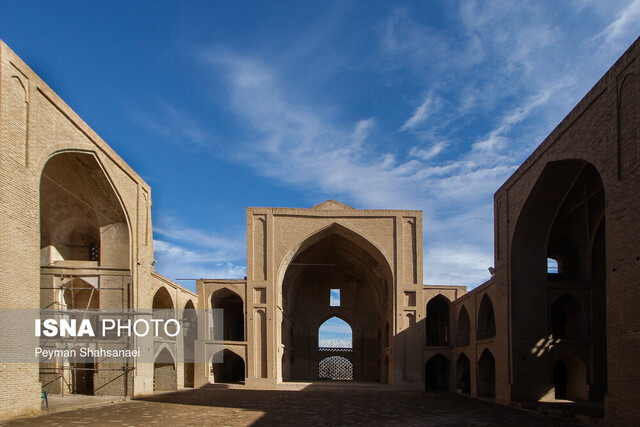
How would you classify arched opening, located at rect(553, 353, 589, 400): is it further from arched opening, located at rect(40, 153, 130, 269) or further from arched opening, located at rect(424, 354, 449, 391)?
arched opening, located at rect(40, 153, 130, 269)

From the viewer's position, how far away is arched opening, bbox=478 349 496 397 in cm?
1898

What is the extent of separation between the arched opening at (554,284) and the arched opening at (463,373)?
22.7 feet

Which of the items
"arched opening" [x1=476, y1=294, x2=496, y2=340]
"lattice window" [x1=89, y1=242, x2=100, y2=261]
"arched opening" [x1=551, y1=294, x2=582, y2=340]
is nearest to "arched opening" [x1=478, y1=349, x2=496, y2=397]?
"arched opening" [x1=476, y1=294, x2=496, y2=340]

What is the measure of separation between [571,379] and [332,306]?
52.8 ft

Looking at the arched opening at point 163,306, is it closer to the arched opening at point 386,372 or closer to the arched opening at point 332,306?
the arched opening at point 332,306

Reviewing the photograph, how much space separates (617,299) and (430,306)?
1899cm

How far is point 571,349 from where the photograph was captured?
51.3ft

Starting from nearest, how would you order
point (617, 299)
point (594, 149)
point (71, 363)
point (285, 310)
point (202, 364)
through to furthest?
1. point (617, 299)
2. point (594, 149)
3. point (71, 363)
4. point (202, 364)
5. point (285, 310)

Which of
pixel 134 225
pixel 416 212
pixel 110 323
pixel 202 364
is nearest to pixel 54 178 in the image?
pixel 134 225

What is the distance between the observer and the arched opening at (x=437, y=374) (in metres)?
25.4

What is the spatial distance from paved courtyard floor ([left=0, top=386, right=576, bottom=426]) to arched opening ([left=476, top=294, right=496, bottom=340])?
2.88 metres

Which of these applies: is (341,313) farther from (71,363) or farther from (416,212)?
(71,363)

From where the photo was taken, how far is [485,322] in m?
19.6

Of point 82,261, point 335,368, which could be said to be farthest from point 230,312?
point 82,261
